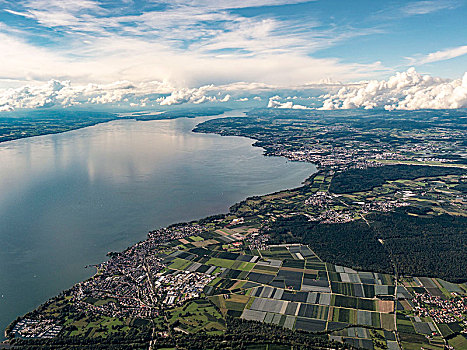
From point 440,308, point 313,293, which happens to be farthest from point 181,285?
point 440,308

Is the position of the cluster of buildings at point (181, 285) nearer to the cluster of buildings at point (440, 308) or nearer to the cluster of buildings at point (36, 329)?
the cluster of buildings at point (36, 329)

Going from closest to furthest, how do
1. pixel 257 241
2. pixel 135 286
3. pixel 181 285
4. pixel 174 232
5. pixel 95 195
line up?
1. pixel 135 286
2. pixel 181 285
3. pixel 257 241
4. pixel 174 232
5. pixel 95 195

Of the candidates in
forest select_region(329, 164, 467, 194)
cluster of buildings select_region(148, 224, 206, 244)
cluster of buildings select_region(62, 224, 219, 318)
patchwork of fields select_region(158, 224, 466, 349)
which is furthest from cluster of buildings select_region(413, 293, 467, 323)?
forest select_region(329, 164, 467, 194)

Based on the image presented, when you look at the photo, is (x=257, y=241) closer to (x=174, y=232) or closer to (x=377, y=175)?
(x=174, y=232)

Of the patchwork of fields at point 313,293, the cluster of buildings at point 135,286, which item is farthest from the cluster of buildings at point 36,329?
the patchwork of fields at point 313,293

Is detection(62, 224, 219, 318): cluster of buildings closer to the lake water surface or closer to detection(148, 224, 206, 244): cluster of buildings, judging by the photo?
the lake water surface

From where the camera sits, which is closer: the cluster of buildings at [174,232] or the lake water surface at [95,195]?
the lake water surface at [95,195]
